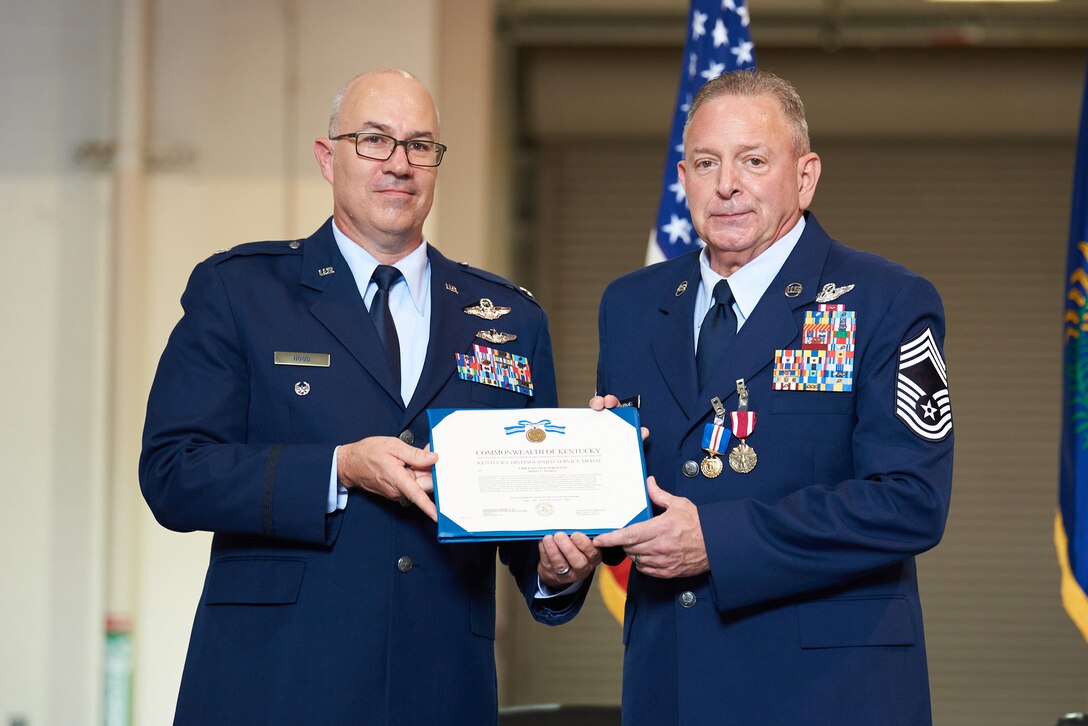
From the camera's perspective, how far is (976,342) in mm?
7016

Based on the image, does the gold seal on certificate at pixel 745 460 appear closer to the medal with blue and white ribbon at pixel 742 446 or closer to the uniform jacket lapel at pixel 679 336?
the medal with blue and white ribbon at pixel 742 446

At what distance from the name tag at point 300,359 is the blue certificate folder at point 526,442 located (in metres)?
0.23

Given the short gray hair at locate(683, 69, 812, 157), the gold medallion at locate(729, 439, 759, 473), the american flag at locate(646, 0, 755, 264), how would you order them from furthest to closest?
the american flag at locate(646, 0, 755, 264) < the short gray hair at locate(683, 69, 812, 157) < the gold medallion at locate(729, 439, 759, 473)

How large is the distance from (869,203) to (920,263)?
1.39 ft

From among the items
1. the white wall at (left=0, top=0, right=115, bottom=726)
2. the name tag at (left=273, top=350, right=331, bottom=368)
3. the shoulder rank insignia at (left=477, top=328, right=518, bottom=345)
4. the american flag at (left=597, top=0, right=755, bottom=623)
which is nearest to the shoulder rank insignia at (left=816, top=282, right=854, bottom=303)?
the shoulder rank insignia at (left=477, top=328, right=518, bottom=345)

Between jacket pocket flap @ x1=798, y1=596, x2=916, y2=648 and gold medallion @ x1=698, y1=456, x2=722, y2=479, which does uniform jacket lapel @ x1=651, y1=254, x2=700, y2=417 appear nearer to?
gold medallion @ x1=698, y1=456, x2=722, y2=479

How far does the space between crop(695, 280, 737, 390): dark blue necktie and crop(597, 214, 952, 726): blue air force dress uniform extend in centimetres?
3

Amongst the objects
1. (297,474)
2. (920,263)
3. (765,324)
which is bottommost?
(297,474)

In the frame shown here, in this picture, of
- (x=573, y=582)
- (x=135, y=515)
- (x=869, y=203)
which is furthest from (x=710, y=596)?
(x=869, y=203)

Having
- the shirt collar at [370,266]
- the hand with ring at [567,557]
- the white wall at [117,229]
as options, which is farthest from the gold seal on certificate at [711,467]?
the white wall at [117,229]

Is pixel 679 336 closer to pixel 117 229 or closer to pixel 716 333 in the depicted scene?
pixel 716 333

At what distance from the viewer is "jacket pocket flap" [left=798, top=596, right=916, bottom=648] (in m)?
2.06

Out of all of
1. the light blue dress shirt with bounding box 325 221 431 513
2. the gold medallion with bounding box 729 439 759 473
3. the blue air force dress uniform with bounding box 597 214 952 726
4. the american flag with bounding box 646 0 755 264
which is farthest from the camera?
the american flag with bounding box 646 0 755 264

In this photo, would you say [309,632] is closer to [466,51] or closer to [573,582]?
[573,582]
